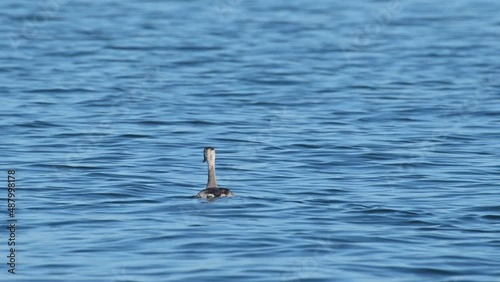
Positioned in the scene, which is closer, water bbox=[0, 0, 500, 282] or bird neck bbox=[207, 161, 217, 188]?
water bbox=[0, 0, 500, 282]

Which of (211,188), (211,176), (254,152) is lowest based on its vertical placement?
(211,188)

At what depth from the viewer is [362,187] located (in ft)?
73.7

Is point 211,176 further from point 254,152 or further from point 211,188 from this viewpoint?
point 254,152

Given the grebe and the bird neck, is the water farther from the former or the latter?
the bird neck

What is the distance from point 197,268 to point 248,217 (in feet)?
10.1

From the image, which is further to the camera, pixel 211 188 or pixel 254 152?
pixel 254 152

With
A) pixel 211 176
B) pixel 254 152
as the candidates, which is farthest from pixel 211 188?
pixel 254 152

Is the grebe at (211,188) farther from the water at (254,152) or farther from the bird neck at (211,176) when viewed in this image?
the water at (254,152)

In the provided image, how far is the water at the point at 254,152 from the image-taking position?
56.4 ft

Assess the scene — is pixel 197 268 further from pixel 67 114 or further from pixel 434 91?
pixel 434 91

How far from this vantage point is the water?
677 inches

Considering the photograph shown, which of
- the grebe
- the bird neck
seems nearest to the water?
the grebe

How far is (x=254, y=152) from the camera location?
86.3ft

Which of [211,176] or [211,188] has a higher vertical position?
[211,176]
